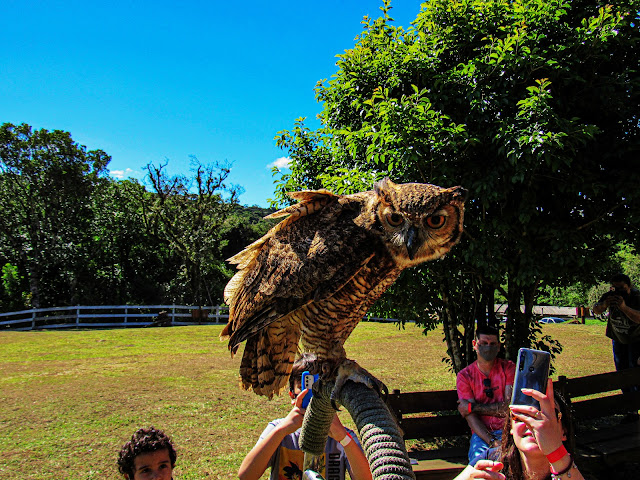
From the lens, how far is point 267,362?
2.46 m

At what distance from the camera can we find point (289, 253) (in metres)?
2.31

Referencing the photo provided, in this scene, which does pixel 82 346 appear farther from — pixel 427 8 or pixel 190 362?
pixel 427 8

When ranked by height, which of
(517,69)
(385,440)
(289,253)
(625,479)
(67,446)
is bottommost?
(625,479)

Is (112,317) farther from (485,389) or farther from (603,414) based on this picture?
(603,414)

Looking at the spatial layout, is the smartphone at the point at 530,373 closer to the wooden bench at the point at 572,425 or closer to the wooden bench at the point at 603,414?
the wooden bench at the point at 572,425

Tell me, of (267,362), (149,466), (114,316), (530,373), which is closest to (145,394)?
(149,466)

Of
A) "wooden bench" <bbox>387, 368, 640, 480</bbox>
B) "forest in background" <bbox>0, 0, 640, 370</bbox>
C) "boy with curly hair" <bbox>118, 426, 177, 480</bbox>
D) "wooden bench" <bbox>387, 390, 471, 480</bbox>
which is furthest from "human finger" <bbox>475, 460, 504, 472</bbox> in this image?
"forest in background" <bbox>0, 0, 640, 370</bbox>

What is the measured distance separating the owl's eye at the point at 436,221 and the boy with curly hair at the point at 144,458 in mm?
1942

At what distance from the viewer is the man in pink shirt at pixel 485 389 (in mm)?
3602

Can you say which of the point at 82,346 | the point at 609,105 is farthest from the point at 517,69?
the point at 82,346

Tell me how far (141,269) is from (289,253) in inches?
920

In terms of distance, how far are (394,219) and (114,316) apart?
19.2 metres

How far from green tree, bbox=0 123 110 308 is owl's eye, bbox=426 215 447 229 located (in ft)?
76.2

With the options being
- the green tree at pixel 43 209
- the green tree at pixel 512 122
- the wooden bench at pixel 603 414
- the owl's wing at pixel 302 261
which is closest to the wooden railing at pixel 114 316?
the green tree at pixel 43 209
